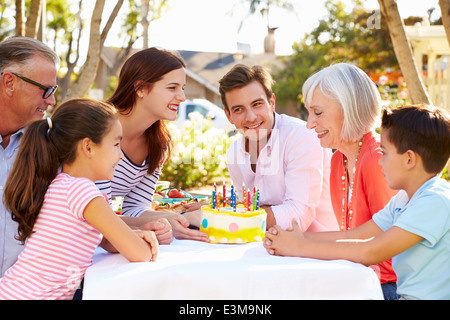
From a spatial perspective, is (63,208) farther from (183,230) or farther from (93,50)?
(93,50)

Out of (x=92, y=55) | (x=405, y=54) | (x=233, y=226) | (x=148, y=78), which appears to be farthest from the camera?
(x=92, y=55)

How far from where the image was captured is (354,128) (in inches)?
118

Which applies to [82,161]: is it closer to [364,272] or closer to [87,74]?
[364,272]

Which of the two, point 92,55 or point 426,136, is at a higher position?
point 92,55

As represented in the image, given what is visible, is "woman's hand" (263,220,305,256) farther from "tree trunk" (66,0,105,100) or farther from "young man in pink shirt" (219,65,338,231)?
"tree trunk" (66,0,105,100)

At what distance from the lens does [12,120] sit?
303 cm

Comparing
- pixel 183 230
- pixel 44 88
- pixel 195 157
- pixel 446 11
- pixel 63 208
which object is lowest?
pixel 195 157

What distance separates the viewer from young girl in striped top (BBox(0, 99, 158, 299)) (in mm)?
2188

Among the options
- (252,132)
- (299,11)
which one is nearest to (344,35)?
(299,11)

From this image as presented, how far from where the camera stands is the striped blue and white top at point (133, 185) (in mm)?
3471

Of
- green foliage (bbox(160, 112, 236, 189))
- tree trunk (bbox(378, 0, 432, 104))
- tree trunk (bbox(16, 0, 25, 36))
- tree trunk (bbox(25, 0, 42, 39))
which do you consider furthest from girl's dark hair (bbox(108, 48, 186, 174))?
green foliage (bbox(160, 112, 236, 189))

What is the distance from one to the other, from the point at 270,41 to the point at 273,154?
37015mm

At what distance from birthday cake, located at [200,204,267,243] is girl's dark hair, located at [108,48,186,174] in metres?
1.09

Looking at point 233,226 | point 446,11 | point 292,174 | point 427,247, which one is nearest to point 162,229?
point 233,226
